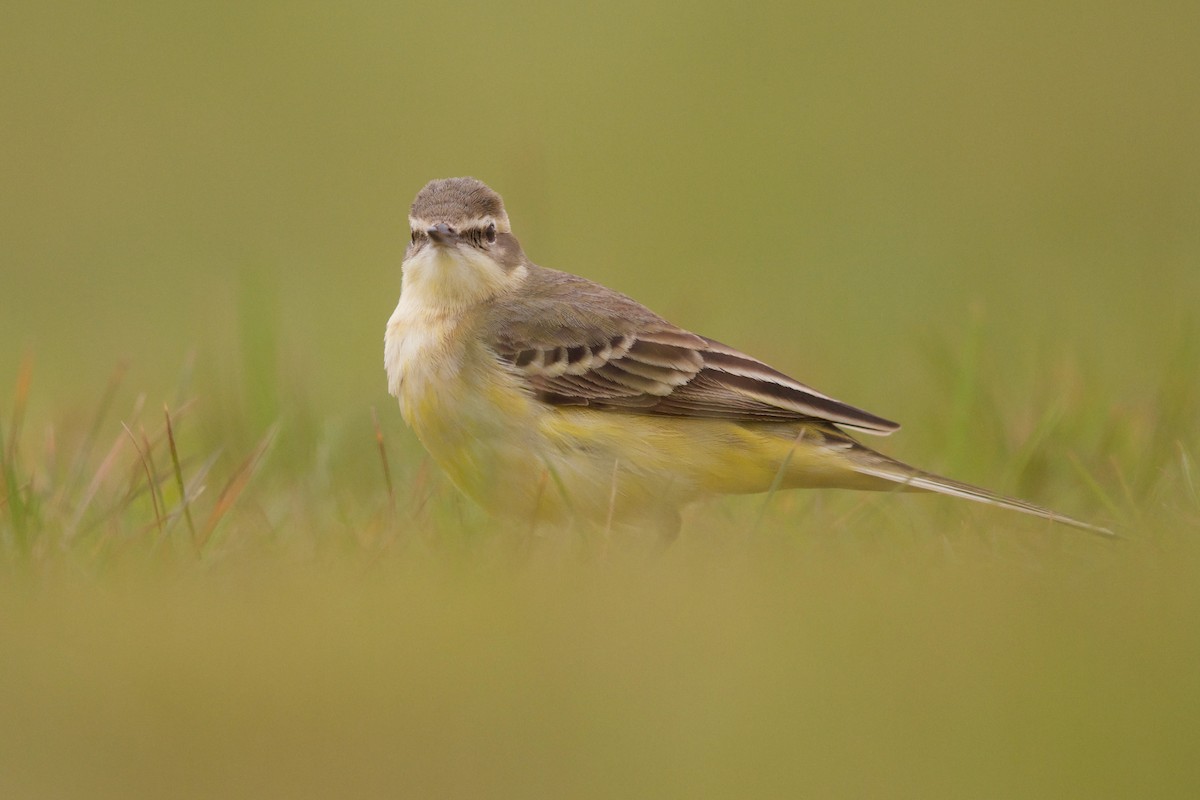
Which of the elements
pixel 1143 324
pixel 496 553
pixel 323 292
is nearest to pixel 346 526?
pixel 496 553

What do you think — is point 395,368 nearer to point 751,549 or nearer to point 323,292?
point 751,549

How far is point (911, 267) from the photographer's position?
13.8 metres

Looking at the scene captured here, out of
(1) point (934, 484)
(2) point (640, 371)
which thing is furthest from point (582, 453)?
(1) point (934, 484)

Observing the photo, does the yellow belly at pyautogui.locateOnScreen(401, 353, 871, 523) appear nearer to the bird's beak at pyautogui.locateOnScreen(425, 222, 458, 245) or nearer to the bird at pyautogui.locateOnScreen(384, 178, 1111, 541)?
the bird at pyautogui.locateOnScreen(384, 178, 1111, 541)

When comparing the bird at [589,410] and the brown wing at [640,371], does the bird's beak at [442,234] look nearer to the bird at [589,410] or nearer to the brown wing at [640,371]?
the bird at [589,410]

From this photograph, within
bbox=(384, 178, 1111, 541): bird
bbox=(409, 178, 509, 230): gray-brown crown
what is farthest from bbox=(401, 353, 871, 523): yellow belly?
bbox=(409, 178, 509, 230): gray-brown crown

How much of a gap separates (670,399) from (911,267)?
7890 mm

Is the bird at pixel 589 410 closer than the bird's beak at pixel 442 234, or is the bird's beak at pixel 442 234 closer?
the bird at pixel 589 410

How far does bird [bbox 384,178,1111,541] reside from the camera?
6.19m

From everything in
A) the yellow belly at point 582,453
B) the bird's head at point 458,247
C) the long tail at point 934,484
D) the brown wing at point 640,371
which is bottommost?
the yellow belly at point 582,453

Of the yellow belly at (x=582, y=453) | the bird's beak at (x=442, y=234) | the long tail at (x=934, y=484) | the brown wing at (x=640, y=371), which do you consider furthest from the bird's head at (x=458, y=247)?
the long tail at (x=934, y=484)

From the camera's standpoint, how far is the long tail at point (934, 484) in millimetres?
5767

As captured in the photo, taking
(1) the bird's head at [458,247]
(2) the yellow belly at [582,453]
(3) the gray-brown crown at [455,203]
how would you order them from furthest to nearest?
(3) the gray-brown crown at [455,203] → (1) the bird's head at [458,247] → (2) the yellow belly at [582,453]

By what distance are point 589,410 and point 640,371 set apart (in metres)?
0.34
